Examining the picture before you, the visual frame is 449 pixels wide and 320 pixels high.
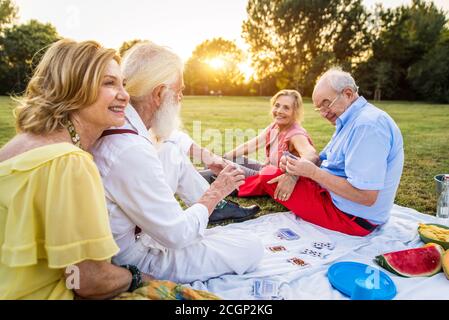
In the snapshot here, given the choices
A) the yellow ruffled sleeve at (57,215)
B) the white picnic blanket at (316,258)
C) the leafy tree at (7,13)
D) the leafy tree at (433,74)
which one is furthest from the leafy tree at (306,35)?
the yellow ruffled sleeve at (57,215)

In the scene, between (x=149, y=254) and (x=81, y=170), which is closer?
(x=81, y=170)

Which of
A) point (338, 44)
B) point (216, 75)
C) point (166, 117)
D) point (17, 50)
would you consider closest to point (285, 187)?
point (166, 117)

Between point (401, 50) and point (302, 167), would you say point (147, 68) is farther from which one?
point (401, 50)

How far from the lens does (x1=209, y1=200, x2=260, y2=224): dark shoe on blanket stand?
3750 mm

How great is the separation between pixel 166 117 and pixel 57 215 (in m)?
1.27

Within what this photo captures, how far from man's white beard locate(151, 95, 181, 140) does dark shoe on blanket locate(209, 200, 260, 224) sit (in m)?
1.44

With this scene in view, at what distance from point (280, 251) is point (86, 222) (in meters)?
2.00

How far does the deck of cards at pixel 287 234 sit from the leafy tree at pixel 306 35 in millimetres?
31752

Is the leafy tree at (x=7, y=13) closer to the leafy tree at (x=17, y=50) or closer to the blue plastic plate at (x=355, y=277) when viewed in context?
the leafy tree at (x=17, y=50)

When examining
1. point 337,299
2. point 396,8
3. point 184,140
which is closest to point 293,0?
point 396,8

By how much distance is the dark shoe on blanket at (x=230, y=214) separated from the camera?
3750mm

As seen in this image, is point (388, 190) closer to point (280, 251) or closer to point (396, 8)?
point (280, 251)

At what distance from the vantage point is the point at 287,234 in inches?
131

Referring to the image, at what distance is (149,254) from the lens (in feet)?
7.25
